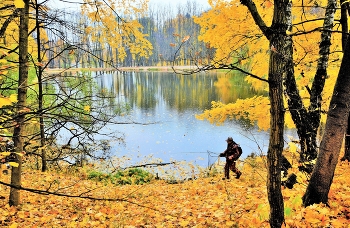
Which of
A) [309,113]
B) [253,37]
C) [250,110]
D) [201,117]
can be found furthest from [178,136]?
[309,113]

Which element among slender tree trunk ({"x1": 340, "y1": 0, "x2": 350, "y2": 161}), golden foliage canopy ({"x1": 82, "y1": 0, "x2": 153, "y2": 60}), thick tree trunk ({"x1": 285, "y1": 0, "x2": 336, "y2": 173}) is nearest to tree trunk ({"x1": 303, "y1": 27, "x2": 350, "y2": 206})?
thick tree trunk ({"x1": 285, "y1": 0, "x2": 336, "y2": 173})

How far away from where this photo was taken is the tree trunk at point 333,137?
3799 millimetres

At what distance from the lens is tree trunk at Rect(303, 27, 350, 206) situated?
3.80 metres

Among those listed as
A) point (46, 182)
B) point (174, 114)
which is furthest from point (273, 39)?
point (174, 114)

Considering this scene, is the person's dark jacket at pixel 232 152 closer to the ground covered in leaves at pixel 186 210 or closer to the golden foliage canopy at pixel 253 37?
the ground covered in leaves at pixel 186 210

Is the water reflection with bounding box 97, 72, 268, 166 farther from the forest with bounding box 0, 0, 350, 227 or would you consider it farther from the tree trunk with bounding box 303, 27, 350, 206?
the tree trunk with bounding box 303, 27, 350, 206

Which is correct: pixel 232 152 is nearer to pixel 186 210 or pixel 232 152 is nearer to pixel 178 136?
pixel 186 210

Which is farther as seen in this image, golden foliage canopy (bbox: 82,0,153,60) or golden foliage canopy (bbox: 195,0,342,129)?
golden foliage canopy (bbox: 195,0,342,129)

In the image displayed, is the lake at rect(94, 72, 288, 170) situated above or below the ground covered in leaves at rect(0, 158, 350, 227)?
below

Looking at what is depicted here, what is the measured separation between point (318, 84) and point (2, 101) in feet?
21.9

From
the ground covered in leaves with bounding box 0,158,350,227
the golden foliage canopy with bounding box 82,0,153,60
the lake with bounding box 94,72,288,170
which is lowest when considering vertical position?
the lake with bounding box 94,72,288,170

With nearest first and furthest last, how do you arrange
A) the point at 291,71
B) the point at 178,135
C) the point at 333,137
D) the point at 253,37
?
the point at 333,137, the point at 291,71, the point at 253,37, the point at 178,135

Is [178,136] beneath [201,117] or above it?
beneath

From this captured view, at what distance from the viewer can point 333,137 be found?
388cm
